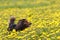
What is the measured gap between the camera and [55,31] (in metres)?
10.6

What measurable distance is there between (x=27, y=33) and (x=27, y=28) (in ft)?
3.45

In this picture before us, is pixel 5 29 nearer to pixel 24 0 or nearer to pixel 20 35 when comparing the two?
pixel 20 35

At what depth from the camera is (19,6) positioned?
2428cm

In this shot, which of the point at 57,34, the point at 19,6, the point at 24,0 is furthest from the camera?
the point at 24,0

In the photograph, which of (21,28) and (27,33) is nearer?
(27,33)

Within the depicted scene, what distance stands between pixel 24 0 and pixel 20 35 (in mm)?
18516

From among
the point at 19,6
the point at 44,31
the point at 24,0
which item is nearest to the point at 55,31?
the point at 44,31

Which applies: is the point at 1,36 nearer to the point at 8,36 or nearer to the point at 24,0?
the point at 8,36

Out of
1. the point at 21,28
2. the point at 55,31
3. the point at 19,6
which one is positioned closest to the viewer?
the point at 55,31

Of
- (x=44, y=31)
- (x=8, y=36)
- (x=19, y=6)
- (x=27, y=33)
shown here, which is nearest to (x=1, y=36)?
(x=8, y=36)

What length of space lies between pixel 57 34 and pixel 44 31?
3.03 feet

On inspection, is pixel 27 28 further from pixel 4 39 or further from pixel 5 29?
pixel 4 39

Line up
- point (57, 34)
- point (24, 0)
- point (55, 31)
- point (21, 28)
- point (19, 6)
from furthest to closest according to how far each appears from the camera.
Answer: point (24, 0)
point (19, 6)
point (21, 28)
point (55, 31)
point (57, 34)

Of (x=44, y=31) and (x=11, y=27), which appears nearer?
(x=44, y=31)
